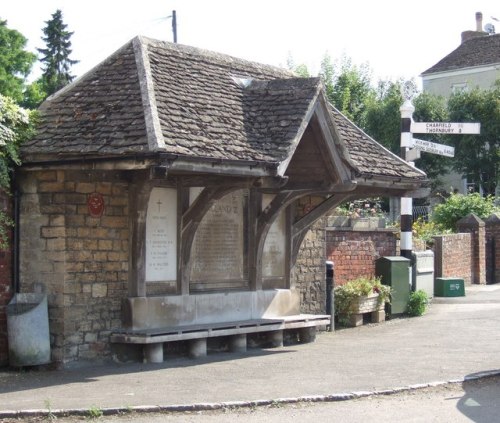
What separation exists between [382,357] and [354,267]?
5253 millimetres

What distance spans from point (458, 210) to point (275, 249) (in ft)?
47.3

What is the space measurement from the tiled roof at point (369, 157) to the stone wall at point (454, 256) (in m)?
7.85

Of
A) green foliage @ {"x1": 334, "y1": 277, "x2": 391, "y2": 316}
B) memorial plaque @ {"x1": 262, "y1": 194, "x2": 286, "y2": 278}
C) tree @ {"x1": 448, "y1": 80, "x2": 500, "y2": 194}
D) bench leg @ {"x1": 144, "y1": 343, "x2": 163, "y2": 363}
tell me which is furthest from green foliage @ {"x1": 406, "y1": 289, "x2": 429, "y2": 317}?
tree @ {"x1": 448, "y1": 80, "x2": 500, "y2": 194}

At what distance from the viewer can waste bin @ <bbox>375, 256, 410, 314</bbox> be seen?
58.6ft

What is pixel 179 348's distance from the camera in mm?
12836

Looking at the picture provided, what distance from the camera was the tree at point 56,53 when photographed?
5030 centimetres

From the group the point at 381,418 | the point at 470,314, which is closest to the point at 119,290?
the point at 381,418

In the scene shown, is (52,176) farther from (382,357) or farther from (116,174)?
(382,357)

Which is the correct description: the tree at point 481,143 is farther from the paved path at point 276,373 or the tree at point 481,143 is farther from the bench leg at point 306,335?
the bench leg at point 306,335

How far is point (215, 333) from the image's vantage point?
12805 mm

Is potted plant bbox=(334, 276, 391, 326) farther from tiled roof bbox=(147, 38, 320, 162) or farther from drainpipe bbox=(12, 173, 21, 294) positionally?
drainpipe bbox=(12, 173, 21, 294)

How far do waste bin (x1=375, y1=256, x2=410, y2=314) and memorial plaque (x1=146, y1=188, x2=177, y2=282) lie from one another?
627cm

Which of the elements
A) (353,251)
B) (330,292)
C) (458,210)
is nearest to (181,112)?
(330,292)

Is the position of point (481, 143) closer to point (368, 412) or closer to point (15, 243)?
point (15, 243)
